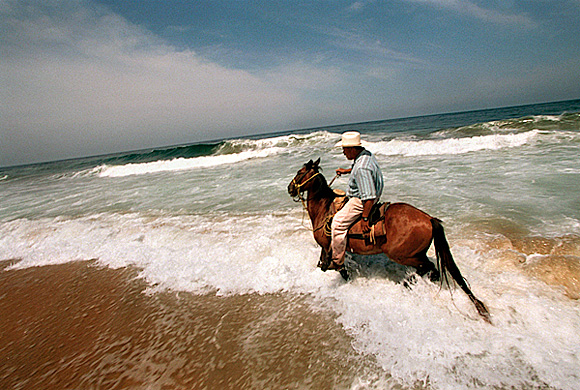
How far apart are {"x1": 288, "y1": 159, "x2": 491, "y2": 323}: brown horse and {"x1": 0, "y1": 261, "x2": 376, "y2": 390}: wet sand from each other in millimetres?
1005

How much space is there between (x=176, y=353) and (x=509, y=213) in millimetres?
6785

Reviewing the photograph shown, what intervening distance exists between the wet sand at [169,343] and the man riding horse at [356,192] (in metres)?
0.91

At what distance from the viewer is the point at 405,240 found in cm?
315

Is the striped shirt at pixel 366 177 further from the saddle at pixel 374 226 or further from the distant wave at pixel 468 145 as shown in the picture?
the distant wave at pixel 468 145

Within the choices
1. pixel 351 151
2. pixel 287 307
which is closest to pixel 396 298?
pixel 287 307

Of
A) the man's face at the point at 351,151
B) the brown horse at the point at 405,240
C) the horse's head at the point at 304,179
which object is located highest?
the man's face at the point at 351,151

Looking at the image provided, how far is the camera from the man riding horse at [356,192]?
3.13 metres

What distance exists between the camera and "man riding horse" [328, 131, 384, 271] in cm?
313

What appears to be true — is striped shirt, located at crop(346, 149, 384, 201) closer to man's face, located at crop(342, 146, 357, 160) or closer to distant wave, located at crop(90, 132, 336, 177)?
man's face, located at crop(342, 146, 357, 160)

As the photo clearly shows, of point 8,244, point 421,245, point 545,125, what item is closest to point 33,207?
point 8,244

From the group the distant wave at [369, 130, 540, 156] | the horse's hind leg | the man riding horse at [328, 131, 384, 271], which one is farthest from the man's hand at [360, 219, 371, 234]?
the distant wave at [369, 130, 540, 156]

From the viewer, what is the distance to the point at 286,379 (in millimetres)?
2451

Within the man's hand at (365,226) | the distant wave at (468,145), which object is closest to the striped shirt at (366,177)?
the man's hand at (365,226)

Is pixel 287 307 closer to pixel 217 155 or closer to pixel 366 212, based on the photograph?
pixel 366 212
